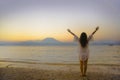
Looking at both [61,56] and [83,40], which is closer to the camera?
[83,40]

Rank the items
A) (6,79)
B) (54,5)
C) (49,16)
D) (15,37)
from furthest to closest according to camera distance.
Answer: (15,37) < (49,16) < (54,5) < (6,79)

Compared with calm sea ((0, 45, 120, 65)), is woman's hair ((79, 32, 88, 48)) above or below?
above

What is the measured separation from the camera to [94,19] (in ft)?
20.5

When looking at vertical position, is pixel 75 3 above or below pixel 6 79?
above

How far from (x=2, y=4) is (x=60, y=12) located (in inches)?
48.8

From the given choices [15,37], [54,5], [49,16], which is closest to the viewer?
[54,5]

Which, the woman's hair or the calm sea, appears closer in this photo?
the woman's hair

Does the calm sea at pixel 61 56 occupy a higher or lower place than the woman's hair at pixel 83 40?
lower

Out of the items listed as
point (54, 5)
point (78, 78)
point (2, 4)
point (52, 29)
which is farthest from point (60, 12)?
point (78, 78)

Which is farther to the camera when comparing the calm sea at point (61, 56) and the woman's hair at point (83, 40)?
the calm sea at point (61, 56)

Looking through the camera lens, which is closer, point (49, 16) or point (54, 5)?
point (54, 5)

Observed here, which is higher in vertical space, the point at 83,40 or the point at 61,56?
the point at 83,40

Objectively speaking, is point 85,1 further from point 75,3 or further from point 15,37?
point 15,37

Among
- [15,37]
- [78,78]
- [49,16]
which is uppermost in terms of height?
[49,16]
